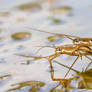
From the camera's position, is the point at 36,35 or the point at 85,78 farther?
the point at 36,35

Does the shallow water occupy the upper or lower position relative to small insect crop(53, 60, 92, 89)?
upper

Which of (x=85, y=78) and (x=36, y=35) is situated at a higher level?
(x=36, y=35)

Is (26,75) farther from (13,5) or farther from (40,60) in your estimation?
(13,5)

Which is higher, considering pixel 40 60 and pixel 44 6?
pixel 44 6

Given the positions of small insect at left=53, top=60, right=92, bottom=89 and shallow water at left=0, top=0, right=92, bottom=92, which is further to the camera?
shallow water at left=0, top=0, right=92, bottom=92

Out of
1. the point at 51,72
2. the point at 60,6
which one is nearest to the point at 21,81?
the point at 51,72

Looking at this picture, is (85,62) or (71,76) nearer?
(71,76)

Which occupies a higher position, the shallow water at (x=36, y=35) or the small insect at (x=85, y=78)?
the shallow water at (x=36, y=35)

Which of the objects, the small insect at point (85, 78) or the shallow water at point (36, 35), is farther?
the shallow water at point (36, 35)
